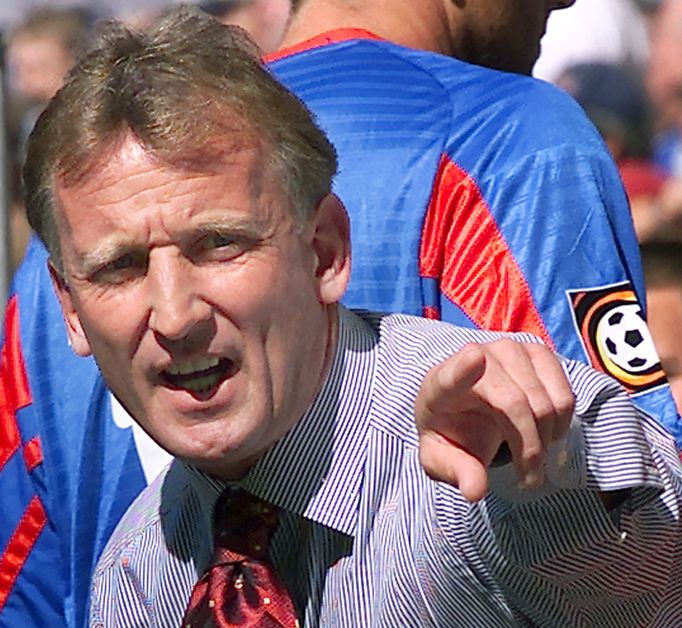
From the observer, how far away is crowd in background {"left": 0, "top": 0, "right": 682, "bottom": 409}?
4.95 metres

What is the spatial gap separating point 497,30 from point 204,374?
1043 mm

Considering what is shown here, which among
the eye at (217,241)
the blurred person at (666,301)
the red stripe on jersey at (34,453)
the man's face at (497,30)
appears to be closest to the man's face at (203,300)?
the eye at (217,241)

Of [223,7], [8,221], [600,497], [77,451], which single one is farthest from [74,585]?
[223,7]

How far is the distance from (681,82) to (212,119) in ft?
10.7

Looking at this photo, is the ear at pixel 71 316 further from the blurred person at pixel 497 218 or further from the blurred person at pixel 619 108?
the blurred person at pixel 619 108

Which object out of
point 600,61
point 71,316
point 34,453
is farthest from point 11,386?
point 600,61

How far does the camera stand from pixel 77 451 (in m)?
2.62

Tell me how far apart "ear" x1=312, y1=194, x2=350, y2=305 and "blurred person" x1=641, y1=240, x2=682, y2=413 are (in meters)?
1.70

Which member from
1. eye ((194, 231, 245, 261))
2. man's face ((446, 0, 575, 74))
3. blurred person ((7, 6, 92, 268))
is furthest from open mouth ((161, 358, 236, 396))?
blurred person ((7, 6, 92, 268))

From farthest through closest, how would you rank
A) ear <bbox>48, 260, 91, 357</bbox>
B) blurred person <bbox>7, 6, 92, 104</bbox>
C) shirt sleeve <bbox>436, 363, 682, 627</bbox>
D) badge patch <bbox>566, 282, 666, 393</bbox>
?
blurred person <bbox>7, 6, 92, 104</bbox>, badge patch <bbox>566, 282, 666, 393</bbox>, ear <bbox>48, 260, 91, 357</bbox>, shirt sleeve <bbox>436, 363, 682, 627</bbox>

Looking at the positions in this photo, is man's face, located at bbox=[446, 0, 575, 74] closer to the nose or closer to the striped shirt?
the striped shirt

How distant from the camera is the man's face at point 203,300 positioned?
192 cm

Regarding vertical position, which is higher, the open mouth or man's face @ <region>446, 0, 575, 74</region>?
the open mouth

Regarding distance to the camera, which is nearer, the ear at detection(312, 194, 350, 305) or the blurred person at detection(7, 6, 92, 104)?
the ear at detection(312, 194, 350, 305)
